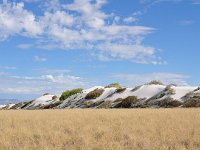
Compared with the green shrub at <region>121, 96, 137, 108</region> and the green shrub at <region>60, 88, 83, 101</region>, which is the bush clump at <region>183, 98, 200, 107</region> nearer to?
the green shrub at <region>121, 96, 137, 108</region>

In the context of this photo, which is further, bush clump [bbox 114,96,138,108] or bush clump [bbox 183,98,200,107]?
bush clump [bbox 114,96,138,108]

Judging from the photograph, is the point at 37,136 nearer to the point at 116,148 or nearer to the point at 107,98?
the point at 116,148

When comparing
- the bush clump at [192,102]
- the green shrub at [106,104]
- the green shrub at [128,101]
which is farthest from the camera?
the green shrub at [106,104]

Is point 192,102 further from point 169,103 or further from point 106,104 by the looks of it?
point 106,104

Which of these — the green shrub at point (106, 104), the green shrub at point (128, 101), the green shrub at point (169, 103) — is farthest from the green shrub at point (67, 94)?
the green shrub at point (169, 103)

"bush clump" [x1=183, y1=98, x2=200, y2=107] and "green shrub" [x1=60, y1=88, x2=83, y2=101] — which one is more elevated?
"green shrub" [x1=60, y1=88, x2=83, y2=101]

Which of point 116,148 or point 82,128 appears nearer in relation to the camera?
point 116,148

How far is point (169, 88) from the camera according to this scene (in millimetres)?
59094

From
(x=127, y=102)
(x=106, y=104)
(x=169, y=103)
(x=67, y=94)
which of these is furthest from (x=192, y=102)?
(x=67, y=94)

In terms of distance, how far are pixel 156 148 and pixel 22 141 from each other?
17.1 feet

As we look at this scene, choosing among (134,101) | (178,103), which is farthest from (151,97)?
Answer: (178,103)

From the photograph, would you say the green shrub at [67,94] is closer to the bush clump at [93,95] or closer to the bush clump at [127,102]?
the bush clump at [93,95]

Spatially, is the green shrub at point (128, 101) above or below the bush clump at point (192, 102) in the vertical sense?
above

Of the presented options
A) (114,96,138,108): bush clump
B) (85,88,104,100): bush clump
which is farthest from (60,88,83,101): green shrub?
(114,96,138,108): bush clump
